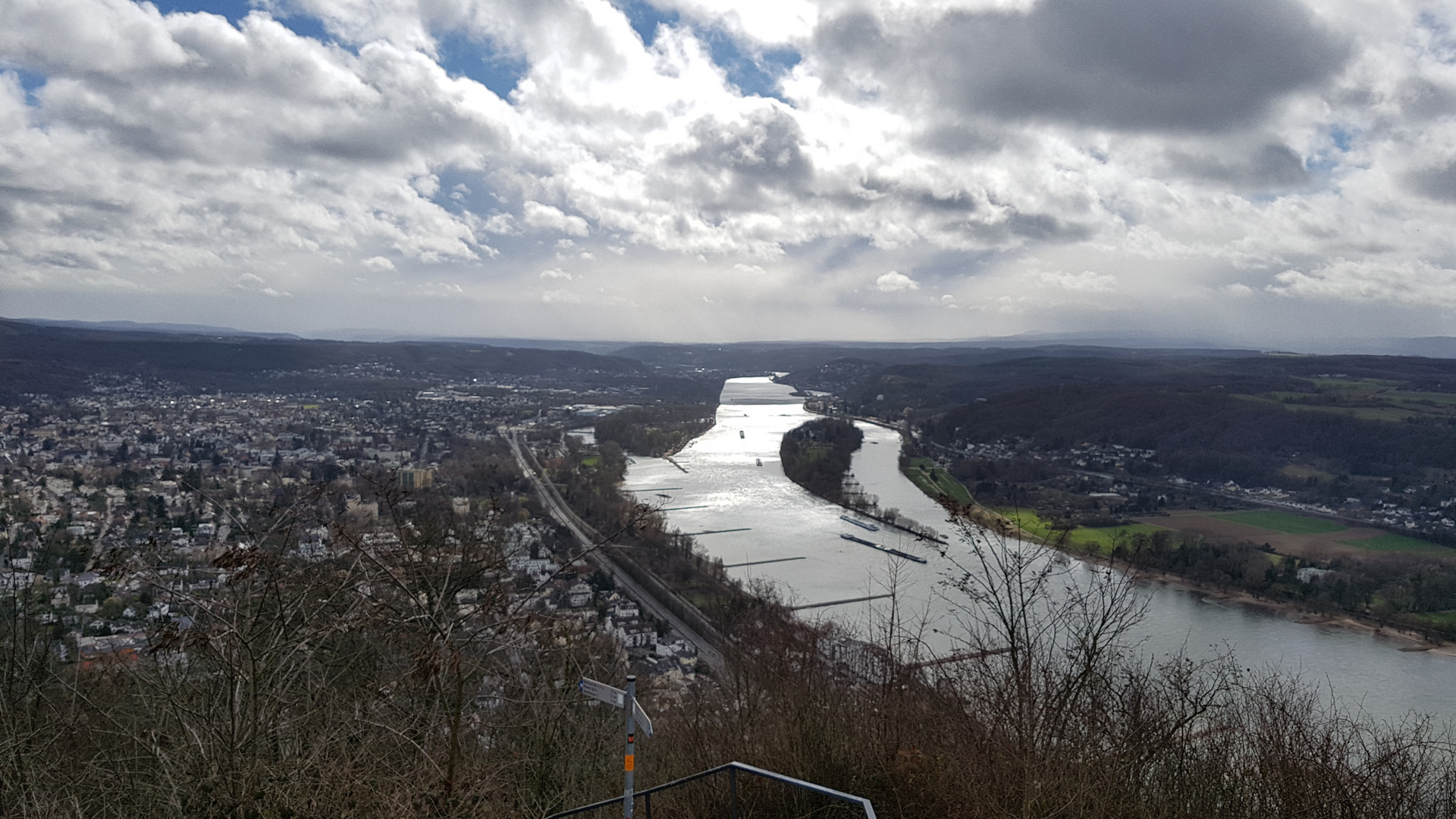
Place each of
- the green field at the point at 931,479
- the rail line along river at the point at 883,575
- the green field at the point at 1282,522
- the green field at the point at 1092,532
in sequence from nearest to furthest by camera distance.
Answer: the rail line along river at the point at 883,575 → the green field at the point at 1092,532 → the green field at the point at 1282,522 → the green field at the point at 931,479

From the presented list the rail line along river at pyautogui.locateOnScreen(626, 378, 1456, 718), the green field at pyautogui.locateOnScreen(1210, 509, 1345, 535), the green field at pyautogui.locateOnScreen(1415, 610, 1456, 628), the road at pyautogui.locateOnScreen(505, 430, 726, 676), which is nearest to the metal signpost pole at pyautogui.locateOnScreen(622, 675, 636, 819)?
the road at pyautogui.locateOnScreen(505, 430, 726, 676)

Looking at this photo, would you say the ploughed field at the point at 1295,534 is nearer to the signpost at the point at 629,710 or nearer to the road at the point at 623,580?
the road at the point at 623,580

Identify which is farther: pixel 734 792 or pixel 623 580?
pixel 623 580

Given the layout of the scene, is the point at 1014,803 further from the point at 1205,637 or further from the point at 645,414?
the point at 645,414

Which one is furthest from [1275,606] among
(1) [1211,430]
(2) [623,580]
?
(1) [1211,430]

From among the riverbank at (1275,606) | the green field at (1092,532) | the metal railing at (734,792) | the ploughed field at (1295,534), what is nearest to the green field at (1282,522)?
the ploughed field at (1295,534)

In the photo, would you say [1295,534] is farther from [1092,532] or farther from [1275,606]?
[1275,606]

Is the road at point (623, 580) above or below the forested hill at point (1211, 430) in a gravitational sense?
below

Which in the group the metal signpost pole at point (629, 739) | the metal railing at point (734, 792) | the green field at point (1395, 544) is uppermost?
the metal signpost pole at point (629, 739)
